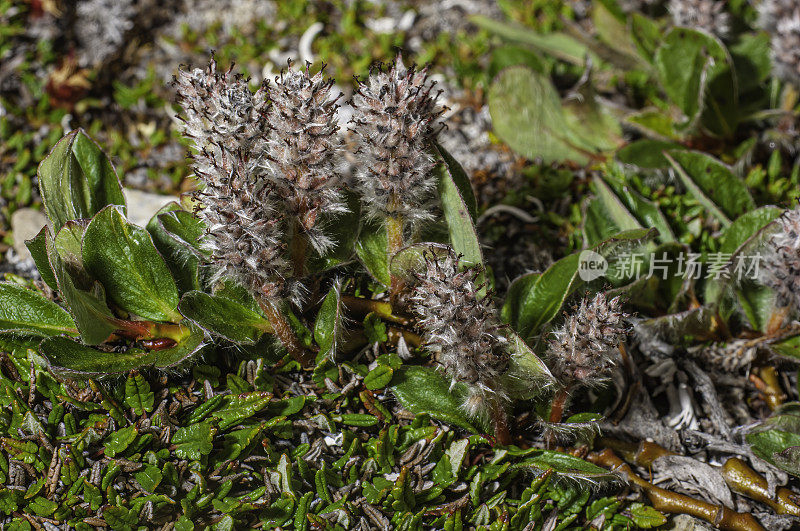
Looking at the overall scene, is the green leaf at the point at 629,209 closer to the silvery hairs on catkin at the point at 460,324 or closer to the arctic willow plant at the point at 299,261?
the arctic willow plant at the point at 299,261

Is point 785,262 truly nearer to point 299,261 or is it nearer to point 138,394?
point 299,261

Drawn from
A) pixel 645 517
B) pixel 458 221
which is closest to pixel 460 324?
pixel 458 221

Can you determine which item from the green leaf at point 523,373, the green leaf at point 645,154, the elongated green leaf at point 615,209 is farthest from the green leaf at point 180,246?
the green leaf at point 645,154

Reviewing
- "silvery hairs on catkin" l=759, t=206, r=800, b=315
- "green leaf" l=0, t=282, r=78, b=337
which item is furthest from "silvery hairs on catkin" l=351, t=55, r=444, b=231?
"silvery hairs on catkin" l=759, t=206, r=800, b=315

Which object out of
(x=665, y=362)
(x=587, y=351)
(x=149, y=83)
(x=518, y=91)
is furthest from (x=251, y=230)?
(x=149, y=83)

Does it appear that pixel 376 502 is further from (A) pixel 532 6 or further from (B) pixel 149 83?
(A) pixel 532 6

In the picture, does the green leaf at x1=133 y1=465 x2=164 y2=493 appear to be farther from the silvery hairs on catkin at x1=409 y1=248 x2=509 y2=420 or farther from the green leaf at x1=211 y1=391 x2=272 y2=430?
the silvery hairs on catkin at x1=409 y1=248 x2=509 y2=420
